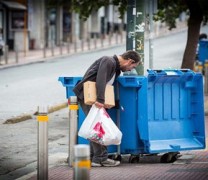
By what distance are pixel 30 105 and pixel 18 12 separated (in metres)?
27.2

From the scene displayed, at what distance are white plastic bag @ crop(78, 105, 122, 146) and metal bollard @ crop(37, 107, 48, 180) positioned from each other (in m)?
1.41

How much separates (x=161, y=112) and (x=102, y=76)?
1.23 meters

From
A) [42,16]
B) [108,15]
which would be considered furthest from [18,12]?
[108,15]

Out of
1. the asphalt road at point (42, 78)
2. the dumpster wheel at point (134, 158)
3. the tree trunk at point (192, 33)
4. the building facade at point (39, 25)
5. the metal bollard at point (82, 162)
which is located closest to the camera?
the metal bollard at point (82, 162)

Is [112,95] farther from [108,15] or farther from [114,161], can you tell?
[108,15]

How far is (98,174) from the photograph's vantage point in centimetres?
1041

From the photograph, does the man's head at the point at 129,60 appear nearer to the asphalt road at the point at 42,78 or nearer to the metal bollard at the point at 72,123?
the metal bollard at the point at 72,123

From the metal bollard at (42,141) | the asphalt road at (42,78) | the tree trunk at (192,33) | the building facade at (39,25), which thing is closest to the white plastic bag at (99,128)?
the metal bollard at (42,141)

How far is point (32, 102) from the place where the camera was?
21641mm

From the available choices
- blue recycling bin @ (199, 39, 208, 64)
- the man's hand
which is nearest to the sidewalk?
the man's hand

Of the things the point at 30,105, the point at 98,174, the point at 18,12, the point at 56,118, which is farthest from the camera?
the point at 18,12

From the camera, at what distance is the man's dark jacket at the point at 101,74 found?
1069 cm

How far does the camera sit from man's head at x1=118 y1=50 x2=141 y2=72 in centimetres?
1089

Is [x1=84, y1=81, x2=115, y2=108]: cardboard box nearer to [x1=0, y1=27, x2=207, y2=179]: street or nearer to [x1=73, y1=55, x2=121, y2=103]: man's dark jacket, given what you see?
[x1=73, y1=55, x2=121, y2=103]: man's dark jacket
